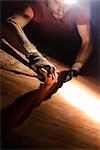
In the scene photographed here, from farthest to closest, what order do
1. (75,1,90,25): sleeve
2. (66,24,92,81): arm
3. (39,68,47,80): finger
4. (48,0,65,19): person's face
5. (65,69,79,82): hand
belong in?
(75,1,90,25): sleeve → (48,0,65,19): person's face → (66,24,92,81): arm → (65,69,79,82): hand → (39,68,47,80): finger

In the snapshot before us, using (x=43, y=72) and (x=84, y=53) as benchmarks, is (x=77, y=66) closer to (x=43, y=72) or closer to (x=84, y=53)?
(x=84, y=53)

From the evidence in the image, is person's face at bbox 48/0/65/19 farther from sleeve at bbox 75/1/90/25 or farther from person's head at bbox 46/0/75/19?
sleeve at bbox 75/1/90/25

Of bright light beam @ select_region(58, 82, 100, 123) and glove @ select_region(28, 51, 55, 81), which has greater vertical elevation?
glove @ select_region(28, 51, 55, 81)

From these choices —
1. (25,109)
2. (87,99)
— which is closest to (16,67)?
(25,109)

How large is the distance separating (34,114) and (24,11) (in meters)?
1.52

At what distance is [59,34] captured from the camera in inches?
213

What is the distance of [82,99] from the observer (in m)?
4.83

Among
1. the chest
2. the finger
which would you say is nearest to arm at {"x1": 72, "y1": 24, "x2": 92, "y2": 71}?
the chest

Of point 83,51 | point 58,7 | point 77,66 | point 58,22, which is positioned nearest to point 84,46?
point 83,51

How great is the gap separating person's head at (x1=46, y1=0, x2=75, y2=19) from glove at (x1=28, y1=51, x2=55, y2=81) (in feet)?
2.58

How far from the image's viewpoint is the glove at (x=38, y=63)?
462cm

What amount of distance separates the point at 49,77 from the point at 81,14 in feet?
3.75

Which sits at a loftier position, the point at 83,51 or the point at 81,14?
the point at 81,14

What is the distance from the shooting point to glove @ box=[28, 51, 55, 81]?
4.62 m
